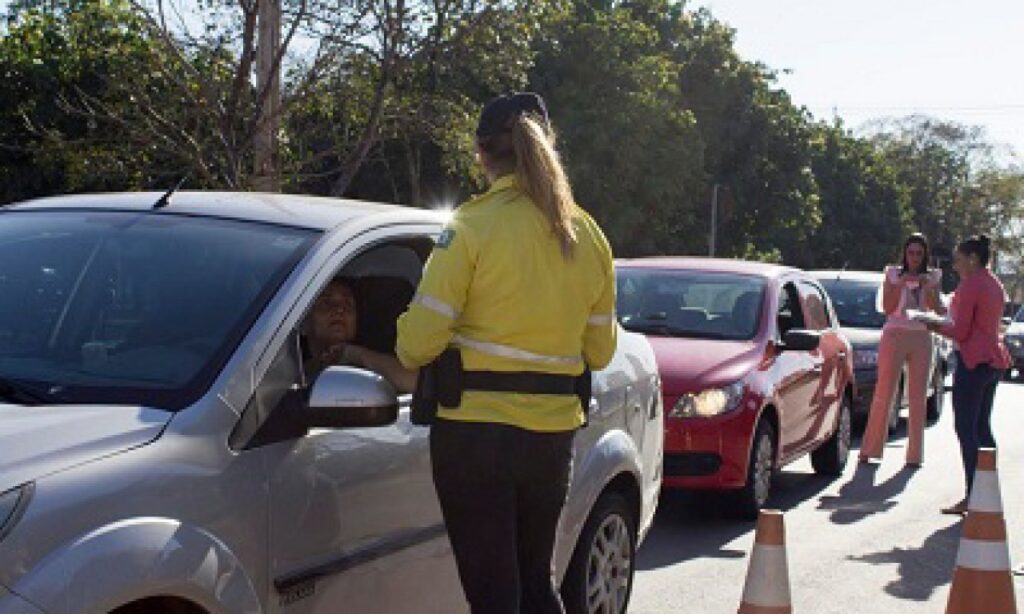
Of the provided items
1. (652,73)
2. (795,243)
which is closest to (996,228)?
(795,243)

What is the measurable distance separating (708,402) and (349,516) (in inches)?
199

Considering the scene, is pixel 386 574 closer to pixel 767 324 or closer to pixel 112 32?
pixel 767 324

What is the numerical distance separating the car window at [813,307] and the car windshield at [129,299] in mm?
7038

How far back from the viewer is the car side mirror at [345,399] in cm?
359

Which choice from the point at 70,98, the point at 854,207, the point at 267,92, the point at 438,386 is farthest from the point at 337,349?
the point at 854,207

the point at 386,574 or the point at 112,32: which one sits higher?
the point at 112,32

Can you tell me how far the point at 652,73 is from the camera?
3462cm

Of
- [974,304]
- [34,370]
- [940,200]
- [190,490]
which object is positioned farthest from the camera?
[940,200]

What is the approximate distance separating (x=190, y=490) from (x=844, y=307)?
12.9m

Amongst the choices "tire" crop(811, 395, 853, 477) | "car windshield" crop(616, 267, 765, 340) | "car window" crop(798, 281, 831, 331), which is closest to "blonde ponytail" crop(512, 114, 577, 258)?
"car windshield" crop(616, 267, 765, 340)

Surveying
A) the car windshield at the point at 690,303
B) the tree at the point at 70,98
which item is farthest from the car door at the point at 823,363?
the tree at the point at 70,98

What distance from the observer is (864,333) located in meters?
14.3

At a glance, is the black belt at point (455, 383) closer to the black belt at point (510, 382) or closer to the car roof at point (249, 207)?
the black belt at point (510, 382)

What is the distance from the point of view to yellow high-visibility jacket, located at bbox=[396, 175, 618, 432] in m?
3.67
